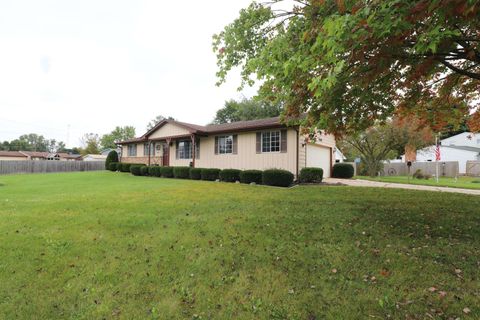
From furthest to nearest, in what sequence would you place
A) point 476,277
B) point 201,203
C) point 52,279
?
point 201,203, point 52,279, point 476,277

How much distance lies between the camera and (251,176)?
44.2 feet

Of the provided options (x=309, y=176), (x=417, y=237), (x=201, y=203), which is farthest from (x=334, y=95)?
(x=309, y=176)

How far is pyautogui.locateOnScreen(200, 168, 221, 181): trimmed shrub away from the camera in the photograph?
1522 cm

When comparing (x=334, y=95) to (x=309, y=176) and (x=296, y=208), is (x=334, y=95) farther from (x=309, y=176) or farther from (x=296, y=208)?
(x=309, y=176)

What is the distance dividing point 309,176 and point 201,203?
297 inches

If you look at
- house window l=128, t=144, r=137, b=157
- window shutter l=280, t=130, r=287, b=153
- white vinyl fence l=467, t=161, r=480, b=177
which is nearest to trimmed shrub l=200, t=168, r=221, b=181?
window shutter l=280, t=130, r=287, b=153

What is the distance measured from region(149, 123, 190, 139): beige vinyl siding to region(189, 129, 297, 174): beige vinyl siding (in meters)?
1.84

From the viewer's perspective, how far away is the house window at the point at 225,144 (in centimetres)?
1677

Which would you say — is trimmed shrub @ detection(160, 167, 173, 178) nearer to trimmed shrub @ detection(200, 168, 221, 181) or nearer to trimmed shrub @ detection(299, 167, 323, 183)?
trimmed shrub @ detection(200, 168, 221, 181)

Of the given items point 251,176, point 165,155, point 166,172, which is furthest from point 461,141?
point 166,172

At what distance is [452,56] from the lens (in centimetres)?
515

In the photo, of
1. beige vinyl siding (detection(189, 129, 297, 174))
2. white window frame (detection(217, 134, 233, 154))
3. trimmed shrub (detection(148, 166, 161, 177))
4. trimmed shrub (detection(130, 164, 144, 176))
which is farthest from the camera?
trimmed shrub (detection(130, 164, 144, 176))

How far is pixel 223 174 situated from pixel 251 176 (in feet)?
6.17

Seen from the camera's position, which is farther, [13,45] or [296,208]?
[13,45]
